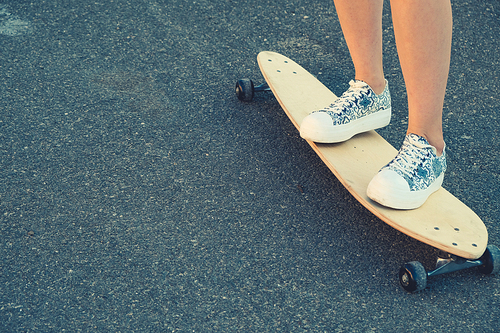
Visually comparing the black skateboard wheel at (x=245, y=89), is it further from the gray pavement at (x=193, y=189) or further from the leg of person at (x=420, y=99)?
the leg of person at (x=420, y=99)

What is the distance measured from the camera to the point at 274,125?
7.69 feet

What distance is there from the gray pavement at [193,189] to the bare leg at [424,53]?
0.44m

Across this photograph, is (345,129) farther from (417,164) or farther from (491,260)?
(491,260)

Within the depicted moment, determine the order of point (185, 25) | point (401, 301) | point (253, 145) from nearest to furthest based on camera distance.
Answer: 1. point (401, 301)
2. point (253, 145)
3. point (185, 25)

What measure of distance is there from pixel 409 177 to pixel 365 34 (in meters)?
0.63

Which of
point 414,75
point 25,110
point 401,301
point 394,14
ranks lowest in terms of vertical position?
point 25,110

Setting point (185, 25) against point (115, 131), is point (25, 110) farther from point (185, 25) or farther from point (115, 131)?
point (185, 25)

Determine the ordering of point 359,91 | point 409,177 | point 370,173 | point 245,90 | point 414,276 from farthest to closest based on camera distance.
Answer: point 245,90
point 359,91
point 370,173
point 409,177
point 414,276

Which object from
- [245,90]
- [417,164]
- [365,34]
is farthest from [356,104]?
[245,90]

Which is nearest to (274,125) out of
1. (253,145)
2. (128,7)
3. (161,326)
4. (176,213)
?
(253,145)

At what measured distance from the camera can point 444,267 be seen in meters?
1.60

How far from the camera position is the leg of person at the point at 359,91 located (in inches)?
74.4

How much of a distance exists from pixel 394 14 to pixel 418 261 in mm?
842

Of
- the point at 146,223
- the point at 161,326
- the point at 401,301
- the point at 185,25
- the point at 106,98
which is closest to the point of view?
the point at 161,326
